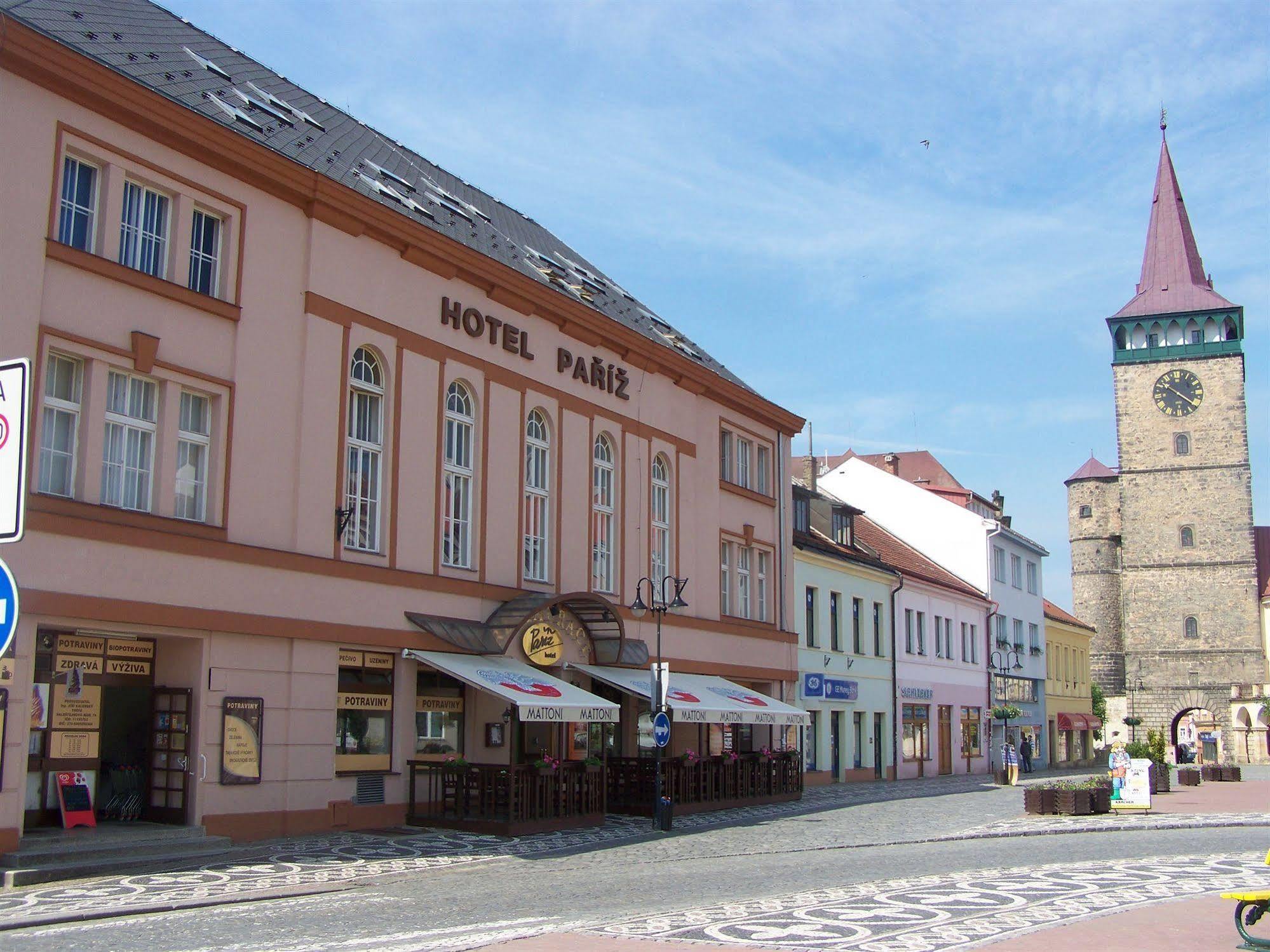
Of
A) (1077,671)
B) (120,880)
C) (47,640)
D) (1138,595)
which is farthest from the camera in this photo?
(1138,595)

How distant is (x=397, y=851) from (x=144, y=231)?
942cm

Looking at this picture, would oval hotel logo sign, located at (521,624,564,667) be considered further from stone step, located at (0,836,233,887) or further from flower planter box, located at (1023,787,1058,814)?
flower planter box, located at (1023,787,1058,814)

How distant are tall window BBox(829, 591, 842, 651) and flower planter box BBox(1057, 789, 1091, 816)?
45.0ft

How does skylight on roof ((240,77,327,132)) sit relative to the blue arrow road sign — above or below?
above

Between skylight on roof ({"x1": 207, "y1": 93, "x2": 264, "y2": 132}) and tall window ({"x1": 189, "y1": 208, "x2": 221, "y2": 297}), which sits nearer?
tall window ({"x1": 189, "y1": 208, "x2": 221, "y2": 297})

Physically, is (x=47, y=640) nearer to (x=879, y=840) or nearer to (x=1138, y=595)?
(x=879, y=840)

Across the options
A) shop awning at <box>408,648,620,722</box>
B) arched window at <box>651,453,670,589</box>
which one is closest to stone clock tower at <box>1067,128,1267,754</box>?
arched window at <box>651,453,670,589</box>

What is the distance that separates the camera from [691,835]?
22.4 metres

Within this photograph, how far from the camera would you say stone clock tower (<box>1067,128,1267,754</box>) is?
85375 millimetres

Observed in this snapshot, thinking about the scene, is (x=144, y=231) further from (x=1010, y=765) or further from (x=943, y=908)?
(x=1010, y=765)

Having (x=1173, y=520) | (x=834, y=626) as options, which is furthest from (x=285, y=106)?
(x=1173, y=520)

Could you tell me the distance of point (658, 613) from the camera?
89.0 feet

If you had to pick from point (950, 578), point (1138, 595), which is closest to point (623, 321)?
point (950, 578)

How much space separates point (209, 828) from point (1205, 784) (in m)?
36.4
